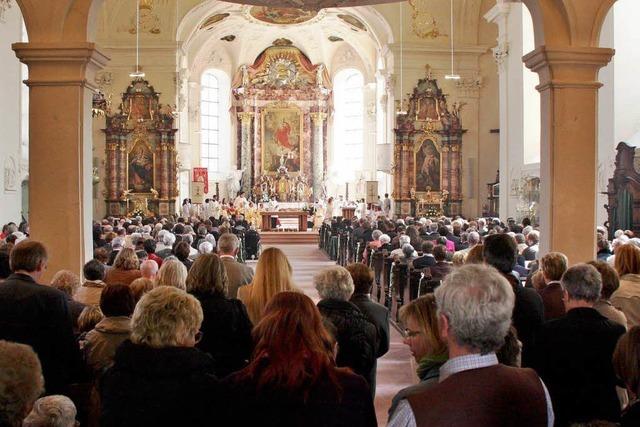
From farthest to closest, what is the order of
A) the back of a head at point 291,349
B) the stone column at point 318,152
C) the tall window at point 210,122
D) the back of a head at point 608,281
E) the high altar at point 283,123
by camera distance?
1. the stone column at point 318,152
2. the high altar at point 283,123
3. the tall window at point 210,122
4. the back of a head at point 608,281
5. the back of a head at point 291,349

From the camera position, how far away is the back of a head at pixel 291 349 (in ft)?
8.84

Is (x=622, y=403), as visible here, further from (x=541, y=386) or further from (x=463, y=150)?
(x=463, y=150)

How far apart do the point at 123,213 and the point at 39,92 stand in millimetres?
18768

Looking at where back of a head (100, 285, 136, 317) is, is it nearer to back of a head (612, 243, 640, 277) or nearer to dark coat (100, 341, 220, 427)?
dark coat (100, 341, 220, 427)

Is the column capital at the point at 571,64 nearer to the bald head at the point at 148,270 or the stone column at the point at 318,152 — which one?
the bald head at the point at 148,270

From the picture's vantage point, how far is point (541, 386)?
2.50 m

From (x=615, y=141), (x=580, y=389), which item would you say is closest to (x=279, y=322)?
(x=580, y=389)

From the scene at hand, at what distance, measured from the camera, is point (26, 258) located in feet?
14.9

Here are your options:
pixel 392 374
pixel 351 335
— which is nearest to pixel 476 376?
pixel 351 335

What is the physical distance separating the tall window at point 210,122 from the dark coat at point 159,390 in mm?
32621

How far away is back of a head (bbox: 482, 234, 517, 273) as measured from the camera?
5062mm

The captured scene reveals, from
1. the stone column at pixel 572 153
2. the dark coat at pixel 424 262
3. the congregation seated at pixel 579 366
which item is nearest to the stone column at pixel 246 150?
the dark coat at pixel 424 262

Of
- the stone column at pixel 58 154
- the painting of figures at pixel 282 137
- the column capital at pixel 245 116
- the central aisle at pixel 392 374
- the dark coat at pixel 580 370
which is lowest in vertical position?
the central aisle at pixel 392 374

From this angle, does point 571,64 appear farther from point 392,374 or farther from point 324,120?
point 324,120
